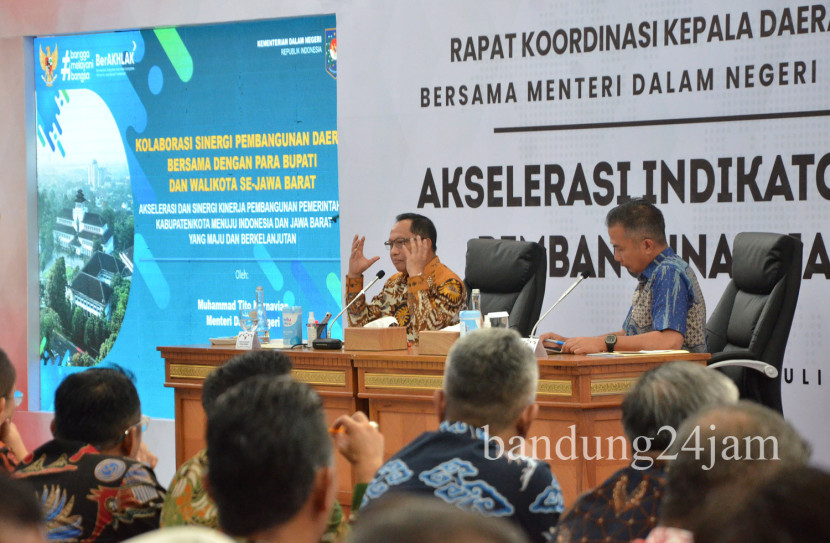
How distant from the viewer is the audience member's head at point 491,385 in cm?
192

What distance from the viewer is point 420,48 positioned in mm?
5535

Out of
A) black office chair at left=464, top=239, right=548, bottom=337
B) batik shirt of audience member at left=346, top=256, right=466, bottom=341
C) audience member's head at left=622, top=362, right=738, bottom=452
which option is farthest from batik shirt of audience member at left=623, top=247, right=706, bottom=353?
audience member's head at left=622, top=362, right=738, bottom=452

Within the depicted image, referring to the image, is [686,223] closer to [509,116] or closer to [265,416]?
[509,116]

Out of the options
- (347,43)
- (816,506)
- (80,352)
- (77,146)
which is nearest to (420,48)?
(347,43)

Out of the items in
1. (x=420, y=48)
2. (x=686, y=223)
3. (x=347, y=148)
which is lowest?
(x=686, y=223)

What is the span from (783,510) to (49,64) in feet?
22.8

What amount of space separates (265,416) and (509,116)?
4212 mm

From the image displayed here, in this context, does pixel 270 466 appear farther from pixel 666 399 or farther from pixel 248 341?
pixel 248 341

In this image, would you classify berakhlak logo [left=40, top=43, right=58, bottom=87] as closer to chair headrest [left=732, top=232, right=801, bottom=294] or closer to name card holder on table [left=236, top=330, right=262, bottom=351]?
name card holder on table [left=236, top=330, right=262, bottom=351]

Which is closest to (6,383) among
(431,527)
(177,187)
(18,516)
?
(18,516)

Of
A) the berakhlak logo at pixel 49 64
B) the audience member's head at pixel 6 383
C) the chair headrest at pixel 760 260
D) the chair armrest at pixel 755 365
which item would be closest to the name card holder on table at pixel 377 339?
the chair armrest at pixel 755 365

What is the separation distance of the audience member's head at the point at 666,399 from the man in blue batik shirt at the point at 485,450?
0.60ft

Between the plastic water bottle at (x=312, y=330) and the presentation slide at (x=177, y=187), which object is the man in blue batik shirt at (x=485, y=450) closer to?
the plastic water bottle at (x=312, y=330)

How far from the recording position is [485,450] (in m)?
1.80
